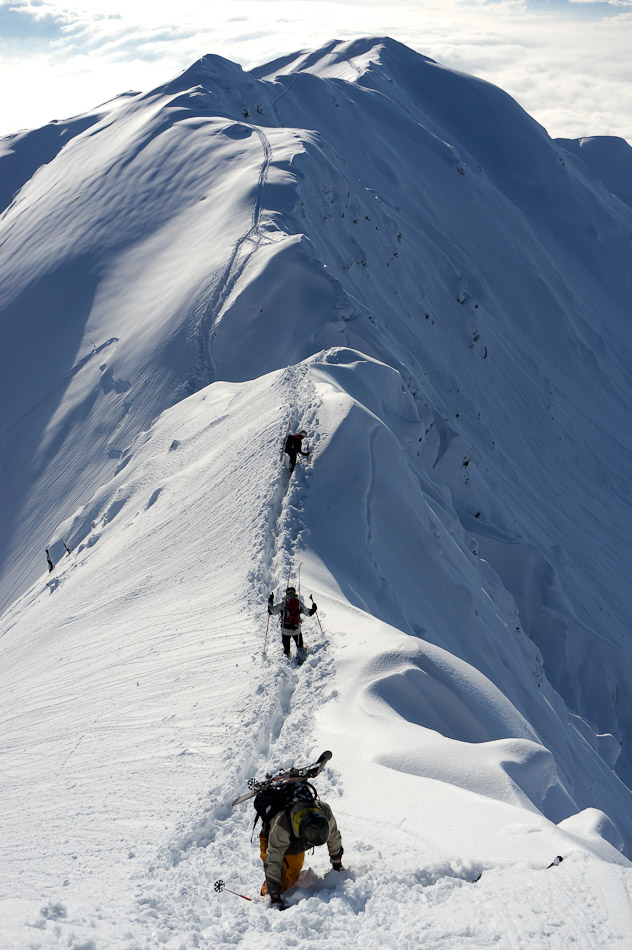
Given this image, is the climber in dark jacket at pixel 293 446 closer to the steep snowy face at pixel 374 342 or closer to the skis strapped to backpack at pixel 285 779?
the steep snowy face at pixel 374 342

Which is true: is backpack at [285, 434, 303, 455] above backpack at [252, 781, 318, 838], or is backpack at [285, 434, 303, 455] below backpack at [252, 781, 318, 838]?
below

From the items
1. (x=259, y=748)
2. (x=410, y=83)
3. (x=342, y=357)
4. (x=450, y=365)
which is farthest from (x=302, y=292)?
(x=410, y=83)

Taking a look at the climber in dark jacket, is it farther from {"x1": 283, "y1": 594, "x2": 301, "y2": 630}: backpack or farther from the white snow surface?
{"x1": 283, "y1": 594, "x2": 301, "y2": 630}: backpack

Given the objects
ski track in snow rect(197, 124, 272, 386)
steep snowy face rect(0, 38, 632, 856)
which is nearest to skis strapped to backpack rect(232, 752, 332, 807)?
steep snowy face rect(0, 38, 632, 856)

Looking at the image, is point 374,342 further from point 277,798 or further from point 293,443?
point 277,798

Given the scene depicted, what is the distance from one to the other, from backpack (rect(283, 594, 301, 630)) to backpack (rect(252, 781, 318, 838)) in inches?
152

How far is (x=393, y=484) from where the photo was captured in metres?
16.5

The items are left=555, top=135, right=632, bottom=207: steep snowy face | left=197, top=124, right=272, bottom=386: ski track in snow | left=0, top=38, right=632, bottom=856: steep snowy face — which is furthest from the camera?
left=555, top=135, right=632, bottom=207: steep snowy face

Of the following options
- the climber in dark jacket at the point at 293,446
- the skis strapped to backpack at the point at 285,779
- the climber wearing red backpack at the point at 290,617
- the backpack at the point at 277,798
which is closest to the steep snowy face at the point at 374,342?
the climber in dark jacket at the point at 293,446

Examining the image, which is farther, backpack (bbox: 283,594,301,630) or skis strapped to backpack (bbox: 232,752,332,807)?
backpack (bbox: 283,594,301,630)

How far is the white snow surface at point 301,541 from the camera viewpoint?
6281 mm

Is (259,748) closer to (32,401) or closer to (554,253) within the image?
(32,401)

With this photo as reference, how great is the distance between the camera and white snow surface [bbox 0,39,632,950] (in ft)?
20.6

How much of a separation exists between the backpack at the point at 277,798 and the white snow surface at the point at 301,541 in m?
0.71
